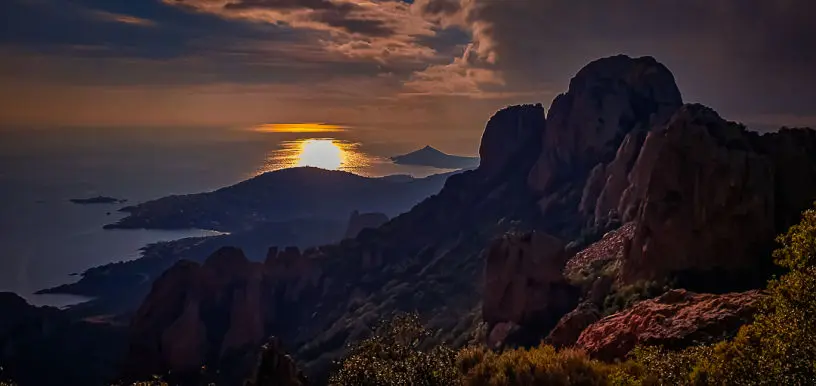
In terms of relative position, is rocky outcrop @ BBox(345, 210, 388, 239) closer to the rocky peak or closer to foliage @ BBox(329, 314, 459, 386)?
the rocky peak

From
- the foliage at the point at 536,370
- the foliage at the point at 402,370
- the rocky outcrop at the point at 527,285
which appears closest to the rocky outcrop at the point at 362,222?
the rocky outcrop at the point at 527,285

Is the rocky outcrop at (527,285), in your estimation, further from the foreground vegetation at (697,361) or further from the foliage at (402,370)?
the foliage at (402,370)

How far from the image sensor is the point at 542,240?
2060 inches

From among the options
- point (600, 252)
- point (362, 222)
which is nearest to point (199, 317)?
point (600, 252)

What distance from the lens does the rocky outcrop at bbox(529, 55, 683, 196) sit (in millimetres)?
87062

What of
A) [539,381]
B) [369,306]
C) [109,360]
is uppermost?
[539,381]

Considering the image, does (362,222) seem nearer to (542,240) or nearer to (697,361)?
(542,240)

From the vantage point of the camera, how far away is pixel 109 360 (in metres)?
85.3

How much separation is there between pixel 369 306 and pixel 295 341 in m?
10.9

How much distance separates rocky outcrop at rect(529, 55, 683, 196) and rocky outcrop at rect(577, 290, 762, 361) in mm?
55794

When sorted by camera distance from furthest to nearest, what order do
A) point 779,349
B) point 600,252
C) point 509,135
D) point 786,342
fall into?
point 509,135
point 600,252
point 786,342
point 779,349

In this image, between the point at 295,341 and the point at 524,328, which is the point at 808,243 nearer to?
the point at 524,328

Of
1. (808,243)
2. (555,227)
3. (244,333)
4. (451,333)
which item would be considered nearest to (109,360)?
(244,333)

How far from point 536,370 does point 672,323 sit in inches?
378
